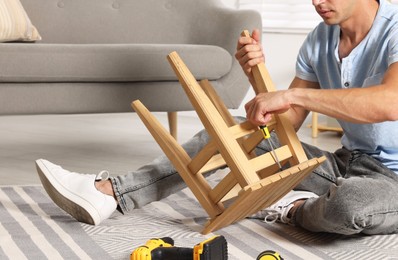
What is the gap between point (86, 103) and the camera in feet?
8.48

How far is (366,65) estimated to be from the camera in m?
1.72

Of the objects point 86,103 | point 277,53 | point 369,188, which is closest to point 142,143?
point 86,103

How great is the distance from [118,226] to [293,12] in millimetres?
2507

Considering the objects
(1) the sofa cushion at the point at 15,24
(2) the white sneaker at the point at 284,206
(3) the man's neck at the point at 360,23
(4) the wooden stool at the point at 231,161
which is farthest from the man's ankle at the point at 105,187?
(1) the sofa cushion at the point at 15,24

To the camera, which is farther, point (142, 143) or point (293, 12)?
point (293, 12)

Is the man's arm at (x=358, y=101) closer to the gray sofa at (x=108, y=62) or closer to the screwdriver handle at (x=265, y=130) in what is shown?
the screwdriver handle at (x=265, y=130)

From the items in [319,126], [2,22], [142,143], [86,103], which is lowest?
[319,126]

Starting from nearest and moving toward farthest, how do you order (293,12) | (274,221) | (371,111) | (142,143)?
1. (371,111)
2. (274,221)
3. (142,143)
4. (293,12)

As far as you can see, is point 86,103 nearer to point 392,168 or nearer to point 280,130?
point 280,130

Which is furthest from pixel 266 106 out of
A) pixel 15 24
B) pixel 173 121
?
pixel 15 24

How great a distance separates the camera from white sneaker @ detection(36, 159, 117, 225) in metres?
1.75

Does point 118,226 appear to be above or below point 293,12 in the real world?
below

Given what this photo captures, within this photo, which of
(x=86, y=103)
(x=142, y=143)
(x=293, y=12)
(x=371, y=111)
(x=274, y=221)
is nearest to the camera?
(x=371, y=111)

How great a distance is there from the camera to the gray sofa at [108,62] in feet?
8.22
